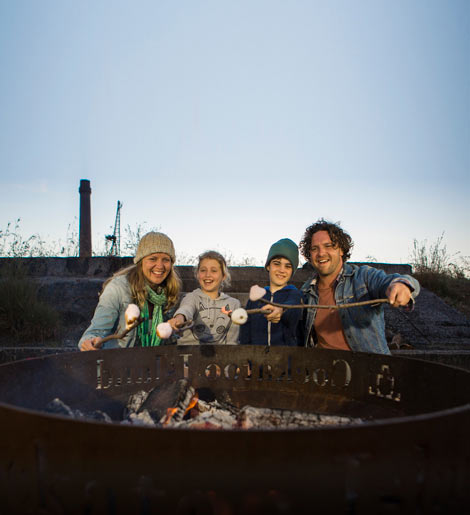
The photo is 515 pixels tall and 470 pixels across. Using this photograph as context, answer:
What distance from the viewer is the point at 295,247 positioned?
2.84m

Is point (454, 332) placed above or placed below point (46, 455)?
below

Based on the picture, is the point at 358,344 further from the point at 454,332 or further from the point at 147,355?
the point at 454,332

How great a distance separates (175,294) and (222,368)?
0.91m

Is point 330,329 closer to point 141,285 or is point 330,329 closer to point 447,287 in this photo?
point 141,285

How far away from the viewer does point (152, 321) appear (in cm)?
260

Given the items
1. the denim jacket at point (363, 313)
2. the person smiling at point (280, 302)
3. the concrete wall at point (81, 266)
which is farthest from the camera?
the concrete wall at point (81, 266)

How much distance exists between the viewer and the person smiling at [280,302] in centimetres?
268

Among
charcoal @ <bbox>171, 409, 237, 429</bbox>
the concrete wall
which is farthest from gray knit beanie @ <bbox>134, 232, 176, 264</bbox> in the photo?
the concrete wall

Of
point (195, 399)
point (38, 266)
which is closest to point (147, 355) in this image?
point (195, 399)

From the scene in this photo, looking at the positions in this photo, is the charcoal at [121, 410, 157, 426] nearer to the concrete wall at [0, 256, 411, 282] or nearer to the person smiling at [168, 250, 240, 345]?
the person smiling at [168, 250, 240, 345]

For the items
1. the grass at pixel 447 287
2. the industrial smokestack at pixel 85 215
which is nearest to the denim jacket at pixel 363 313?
the grass at pixel 447 287

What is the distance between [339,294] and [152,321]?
123 cm

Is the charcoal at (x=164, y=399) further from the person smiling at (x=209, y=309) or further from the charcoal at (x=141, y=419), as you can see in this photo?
the person smiling at (x=209, y=309)

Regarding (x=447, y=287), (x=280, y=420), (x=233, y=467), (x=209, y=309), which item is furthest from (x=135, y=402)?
(x=447, y=287)
